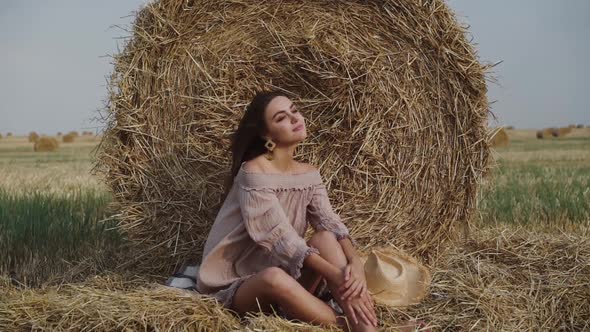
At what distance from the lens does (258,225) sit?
324 cm

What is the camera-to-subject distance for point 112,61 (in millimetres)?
4176

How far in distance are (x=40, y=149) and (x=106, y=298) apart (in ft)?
54.2

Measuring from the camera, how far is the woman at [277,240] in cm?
300

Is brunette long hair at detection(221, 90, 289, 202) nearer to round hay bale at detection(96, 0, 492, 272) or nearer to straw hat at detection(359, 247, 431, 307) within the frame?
round hay bale at detection(96, 0, 492, 272)

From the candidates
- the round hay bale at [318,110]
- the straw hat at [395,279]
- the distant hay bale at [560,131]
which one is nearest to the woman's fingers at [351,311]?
the straw hat at [395,279]

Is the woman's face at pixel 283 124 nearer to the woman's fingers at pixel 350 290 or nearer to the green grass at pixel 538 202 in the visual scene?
the woman's fingers at pixel 350 290

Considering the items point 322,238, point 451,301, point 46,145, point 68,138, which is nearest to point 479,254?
point 451,301

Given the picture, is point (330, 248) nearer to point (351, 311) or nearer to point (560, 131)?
point (351, 311)

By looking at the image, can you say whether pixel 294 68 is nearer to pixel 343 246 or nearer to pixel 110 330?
pixel 343 246

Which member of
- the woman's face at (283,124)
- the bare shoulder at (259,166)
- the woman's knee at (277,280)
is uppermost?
the woman's face at (283,124)

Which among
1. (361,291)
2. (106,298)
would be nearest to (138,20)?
(106,298)

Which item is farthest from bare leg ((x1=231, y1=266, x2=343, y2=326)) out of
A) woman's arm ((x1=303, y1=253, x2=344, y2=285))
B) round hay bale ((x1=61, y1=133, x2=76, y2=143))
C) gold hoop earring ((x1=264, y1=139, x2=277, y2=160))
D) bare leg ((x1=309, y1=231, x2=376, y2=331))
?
round hay bale ((x1=61, y1=133, x2=76, y2=143))

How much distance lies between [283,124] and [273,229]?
51 centimetres

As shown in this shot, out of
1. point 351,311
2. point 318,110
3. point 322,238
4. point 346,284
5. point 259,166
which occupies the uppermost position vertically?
point 318,110
